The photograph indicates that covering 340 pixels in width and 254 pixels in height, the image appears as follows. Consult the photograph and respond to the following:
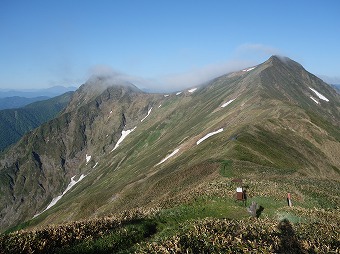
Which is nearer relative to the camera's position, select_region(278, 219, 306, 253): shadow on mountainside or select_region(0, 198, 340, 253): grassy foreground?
select_region(0, 198, 340, 253): grassy foreground

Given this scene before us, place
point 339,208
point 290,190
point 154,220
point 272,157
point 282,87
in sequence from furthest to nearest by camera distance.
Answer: point 282,87
point 272,157
point 290,190
point 339,208
point 154,220

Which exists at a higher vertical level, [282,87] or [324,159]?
[282,87]

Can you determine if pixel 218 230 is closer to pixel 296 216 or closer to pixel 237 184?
pixel 296 216

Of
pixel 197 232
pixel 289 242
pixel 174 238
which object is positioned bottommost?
pixel 289 242

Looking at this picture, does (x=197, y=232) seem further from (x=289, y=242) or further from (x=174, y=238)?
(x=289, y=242)

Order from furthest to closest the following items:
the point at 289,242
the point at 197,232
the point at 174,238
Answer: the point at 197,232 → the point at 174,238 → the point at 289,242

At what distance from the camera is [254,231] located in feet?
60.1

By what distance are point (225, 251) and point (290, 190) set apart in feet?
78.9

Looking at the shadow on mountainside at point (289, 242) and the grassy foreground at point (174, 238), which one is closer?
the grassy foreground at point (174, 238)

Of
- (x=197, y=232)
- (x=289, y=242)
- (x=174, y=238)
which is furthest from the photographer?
(x=197, y=232)

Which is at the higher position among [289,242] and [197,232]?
[197,232]

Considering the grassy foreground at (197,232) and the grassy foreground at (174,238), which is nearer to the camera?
the grassy foreground at (174,238)

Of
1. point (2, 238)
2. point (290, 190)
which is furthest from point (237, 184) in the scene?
point (2, 238)

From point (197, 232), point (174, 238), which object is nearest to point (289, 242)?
point (197, 232)
